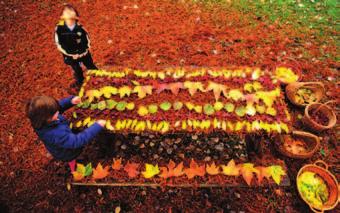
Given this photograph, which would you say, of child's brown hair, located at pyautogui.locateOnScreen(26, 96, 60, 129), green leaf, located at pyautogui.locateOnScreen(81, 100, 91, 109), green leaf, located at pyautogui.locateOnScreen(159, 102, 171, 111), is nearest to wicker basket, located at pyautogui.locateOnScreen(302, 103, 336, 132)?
green leaf, located at pyautogui.locateOnScreen(159, 102, 171, 111)

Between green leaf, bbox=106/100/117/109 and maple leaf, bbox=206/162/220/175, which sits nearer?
green leaf, bbox=106/100/117/109

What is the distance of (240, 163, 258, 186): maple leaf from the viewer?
118 inches

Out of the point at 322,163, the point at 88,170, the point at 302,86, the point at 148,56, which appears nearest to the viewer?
the point at 88,170

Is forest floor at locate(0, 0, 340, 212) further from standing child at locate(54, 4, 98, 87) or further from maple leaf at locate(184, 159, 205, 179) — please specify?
standing child at locate(54, 4, 98, 87)

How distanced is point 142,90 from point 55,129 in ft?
3.78

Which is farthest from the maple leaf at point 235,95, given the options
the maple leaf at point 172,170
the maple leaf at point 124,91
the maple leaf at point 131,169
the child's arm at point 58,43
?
the child's arm at point 58,43

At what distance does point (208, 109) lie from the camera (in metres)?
2.93

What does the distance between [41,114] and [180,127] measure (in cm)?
147

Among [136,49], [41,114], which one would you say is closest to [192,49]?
[136,49]

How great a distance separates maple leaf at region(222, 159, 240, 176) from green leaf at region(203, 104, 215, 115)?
2.63 feet

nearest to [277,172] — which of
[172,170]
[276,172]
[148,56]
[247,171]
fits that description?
[276,172]

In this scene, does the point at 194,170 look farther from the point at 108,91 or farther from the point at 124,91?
the point at 108,91

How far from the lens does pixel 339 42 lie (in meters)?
4.98

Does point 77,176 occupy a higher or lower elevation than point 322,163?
lower
